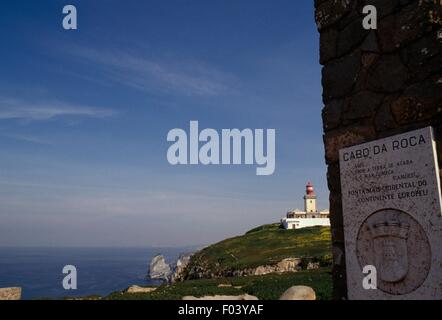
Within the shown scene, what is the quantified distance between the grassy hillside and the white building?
7775 mm

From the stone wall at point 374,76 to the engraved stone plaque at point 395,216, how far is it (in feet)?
0.64

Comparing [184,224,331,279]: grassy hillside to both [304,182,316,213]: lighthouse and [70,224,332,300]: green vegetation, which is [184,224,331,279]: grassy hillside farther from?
[304,182,316,213]: lighthouse

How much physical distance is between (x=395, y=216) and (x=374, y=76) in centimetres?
170

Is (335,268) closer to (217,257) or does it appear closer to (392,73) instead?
(392,73)

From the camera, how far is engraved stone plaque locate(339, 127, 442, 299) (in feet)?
12.9

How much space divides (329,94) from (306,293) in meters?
10.9

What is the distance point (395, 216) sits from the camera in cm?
427

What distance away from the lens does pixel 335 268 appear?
5172 mm

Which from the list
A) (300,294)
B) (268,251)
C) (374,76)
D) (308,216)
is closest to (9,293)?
(300,294)

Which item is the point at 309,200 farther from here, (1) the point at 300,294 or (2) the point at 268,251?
(1) the point at 300,294

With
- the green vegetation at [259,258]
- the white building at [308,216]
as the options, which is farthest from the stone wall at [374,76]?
the white building at [308,216]

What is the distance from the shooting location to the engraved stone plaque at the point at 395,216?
12.9ft

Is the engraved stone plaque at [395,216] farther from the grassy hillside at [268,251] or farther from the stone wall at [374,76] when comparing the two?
the grassy hillside at [268,251]
